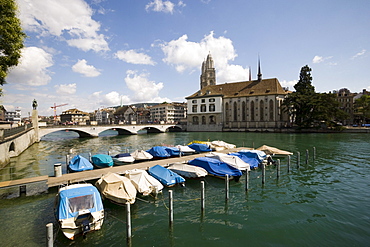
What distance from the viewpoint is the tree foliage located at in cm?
6944

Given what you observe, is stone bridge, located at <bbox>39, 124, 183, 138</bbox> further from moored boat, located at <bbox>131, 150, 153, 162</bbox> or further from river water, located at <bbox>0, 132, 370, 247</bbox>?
river water, located at <bbox>0, 132, 370, 247</bbox>

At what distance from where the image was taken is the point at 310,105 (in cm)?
7075

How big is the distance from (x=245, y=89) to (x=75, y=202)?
9743 cm

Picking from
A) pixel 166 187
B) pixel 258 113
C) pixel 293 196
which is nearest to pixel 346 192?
pixel 293 196

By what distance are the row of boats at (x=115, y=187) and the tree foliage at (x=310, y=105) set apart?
2245 inches

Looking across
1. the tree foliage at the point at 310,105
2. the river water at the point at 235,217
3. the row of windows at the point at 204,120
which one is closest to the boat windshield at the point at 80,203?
the river water at the point at 235,217

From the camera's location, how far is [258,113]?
9206 centimetres

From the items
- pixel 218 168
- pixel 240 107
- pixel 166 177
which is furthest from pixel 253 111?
pixel 166 177

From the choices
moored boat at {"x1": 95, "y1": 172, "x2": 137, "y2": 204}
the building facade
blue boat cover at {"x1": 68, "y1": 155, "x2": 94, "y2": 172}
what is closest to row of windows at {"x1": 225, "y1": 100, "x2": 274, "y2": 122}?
blue boat cover at {"x1": 68, "y1": 155, "x2": 94, "y2": 172}

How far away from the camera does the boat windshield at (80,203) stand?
33.9ft

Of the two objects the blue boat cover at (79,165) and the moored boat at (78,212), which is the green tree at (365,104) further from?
the moored boat at (78,212)

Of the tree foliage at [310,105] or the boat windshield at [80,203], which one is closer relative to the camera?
the boat windshield at [80,203]

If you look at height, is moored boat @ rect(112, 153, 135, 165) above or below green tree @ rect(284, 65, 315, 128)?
below

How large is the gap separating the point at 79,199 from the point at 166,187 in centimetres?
785
